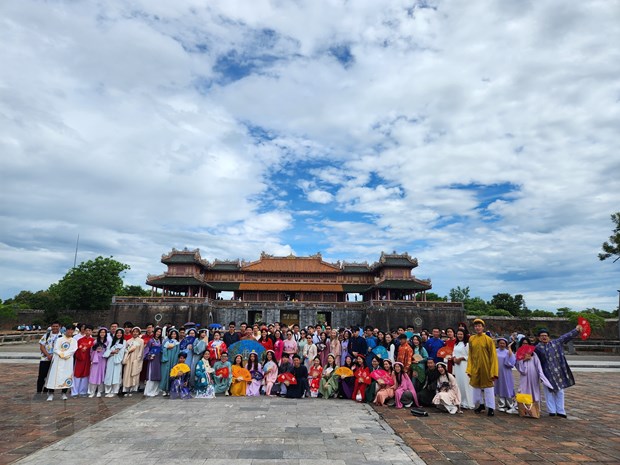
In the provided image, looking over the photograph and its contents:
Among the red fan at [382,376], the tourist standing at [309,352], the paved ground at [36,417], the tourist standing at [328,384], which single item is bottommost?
the paved ground at [36,417]

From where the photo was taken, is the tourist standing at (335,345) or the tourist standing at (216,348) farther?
the tourist standing at (335,345)

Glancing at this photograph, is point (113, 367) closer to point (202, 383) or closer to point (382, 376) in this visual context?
point (202, 383)

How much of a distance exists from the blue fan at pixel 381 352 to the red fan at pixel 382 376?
0.59m

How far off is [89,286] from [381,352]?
117 feet

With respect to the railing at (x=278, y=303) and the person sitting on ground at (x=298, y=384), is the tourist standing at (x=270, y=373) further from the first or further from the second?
the railing at (x=278, y=303)

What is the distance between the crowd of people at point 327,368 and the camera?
7574mm

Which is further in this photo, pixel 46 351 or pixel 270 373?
pixel 270 373

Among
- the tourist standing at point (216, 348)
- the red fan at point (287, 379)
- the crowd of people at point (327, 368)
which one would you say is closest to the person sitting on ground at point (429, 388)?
the crowd of people at point (327, 368)

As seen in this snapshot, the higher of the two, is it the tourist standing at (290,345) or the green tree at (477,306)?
the green tree at (477,306)

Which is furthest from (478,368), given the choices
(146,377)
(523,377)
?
(146,377)

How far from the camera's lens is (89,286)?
3650cm

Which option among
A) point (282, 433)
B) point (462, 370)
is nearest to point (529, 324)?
point (462, 370)

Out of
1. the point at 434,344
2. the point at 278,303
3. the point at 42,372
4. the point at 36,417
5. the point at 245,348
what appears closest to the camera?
the point at 36,417

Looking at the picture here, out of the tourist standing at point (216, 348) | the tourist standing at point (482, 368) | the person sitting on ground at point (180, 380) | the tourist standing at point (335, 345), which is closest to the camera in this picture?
the tourist standing at point (482, 368)
